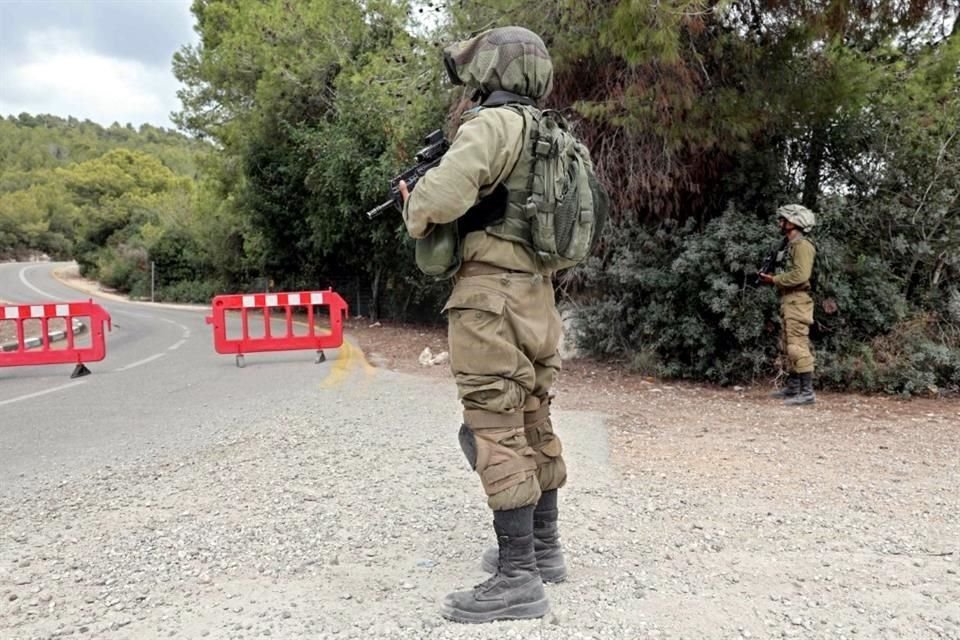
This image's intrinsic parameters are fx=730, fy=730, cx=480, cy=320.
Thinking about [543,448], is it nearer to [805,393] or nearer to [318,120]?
[805,393]

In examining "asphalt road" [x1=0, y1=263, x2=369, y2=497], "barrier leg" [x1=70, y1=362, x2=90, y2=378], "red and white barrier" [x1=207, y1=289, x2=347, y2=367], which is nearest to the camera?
"asphalt road" [x1=0, y1=263, x2=369, y2=497]

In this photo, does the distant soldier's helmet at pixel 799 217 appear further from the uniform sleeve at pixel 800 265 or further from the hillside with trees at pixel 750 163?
the hillside with trees at pixel 750 163

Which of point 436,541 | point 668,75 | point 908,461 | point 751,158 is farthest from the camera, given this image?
point 751,158

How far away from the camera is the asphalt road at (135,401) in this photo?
518cm

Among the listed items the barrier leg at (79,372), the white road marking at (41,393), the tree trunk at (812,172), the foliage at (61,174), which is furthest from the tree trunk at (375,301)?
the tree trunk at (812,172)

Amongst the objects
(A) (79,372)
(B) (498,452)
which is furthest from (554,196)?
(A) (79,372)

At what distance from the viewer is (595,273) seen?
8.70 m

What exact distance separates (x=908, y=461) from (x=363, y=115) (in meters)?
11.8

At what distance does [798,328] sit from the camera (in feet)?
23.4

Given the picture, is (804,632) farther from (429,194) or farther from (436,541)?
(429,194)

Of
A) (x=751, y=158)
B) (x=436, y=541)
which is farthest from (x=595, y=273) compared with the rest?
(x=436, y=541)

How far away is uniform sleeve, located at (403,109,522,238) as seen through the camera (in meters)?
2.49

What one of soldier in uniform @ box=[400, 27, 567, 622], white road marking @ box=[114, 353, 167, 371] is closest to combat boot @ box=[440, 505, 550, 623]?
soldier in uniform @ box=[400, 27, 567, 622]

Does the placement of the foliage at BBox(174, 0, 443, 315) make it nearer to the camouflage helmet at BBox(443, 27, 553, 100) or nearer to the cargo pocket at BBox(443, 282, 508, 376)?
the camouflage helmet at BBox(443, 27, 553, 100)
